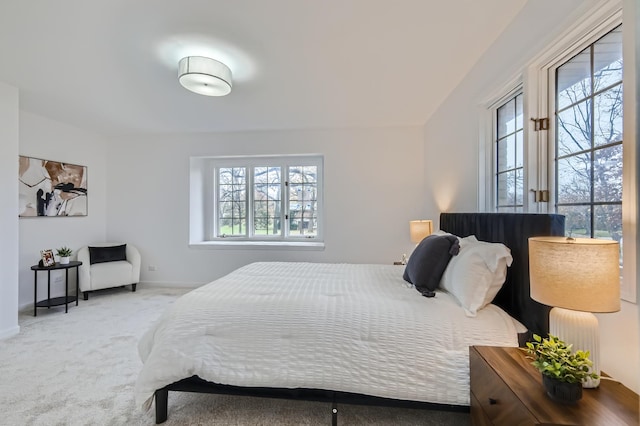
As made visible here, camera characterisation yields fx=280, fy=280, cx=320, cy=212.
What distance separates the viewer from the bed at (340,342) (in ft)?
4.48

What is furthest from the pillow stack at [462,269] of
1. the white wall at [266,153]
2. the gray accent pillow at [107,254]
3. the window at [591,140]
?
the gray accent pillow at [107,254]

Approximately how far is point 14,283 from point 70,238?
4.25ft

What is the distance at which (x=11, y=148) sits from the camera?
8.79ft

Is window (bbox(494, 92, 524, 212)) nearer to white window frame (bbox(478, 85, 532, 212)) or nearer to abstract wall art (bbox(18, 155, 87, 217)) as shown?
white window frame (bbox(478, 85, 532, 212))

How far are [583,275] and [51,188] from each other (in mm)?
5176

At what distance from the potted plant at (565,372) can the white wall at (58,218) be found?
166 inches

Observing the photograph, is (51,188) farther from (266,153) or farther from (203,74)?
(203,74)

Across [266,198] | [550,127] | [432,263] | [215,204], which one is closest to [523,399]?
[432,263]

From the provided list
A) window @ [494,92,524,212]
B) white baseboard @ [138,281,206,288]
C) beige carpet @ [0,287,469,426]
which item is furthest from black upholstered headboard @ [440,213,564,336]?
white baseboard @ [138,281,206,288]

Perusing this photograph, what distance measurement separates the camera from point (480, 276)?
1.51m

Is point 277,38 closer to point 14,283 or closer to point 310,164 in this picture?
A: point 310,164

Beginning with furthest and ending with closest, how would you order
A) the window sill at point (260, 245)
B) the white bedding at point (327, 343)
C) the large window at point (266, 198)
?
the large window at point (266, 198) < the window sill at point (260, 245) < the white bedding at point (327, 343)

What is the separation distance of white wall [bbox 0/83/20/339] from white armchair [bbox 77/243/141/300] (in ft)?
3.18

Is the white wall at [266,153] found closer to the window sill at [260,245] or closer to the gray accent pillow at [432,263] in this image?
the window sill at [260,245]
